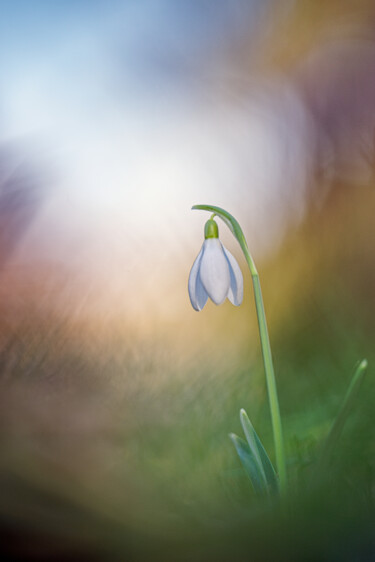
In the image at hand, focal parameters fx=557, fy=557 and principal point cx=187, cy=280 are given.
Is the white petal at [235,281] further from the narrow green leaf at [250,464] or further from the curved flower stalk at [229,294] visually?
the narrow green leaf at [250,464]

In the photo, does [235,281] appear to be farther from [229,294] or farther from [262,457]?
[262,457]

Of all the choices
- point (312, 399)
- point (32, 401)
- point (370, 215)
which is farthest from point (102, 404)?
point (370, 215)

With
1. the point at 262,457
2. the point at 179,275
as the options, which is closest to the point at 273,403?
the point at 262,457

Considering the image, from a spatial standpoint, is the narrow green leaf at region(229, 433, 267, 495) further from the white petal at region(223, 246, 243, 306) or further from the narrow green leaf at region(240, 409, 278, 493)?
the white petal at region(223, 246, 243, 306)

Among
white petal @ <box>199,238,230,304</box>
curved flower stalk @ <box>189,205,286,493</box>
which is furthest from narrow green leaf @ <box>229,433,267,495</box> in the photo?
white petal @ <box>199,238,230,304</box>

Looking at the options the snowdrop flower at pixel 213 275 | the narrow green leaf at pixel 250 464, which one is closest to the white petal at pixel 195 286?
the snowdrop flower at pixel 213 275

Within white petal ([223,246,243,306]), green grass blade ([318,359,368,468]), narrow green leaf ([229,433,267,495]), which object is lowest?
narrow green leaf ([229,433,267,495])

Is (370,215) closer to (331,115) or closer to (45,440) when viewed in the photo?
(331,115)
